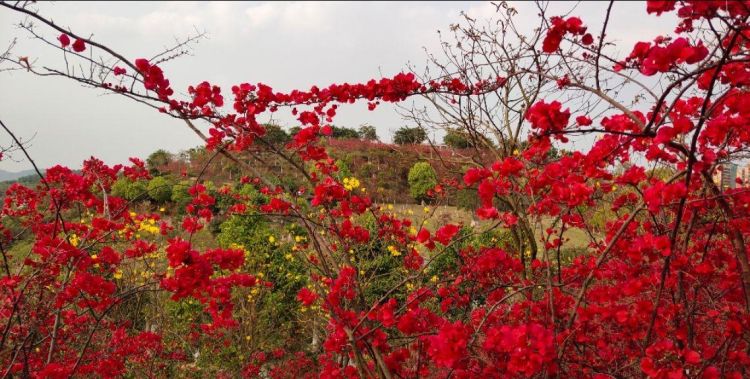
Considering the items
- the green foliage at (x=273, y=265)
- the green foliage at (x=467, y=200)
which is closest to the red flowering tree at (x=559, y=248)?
the green foliage at (x=273, y=265)

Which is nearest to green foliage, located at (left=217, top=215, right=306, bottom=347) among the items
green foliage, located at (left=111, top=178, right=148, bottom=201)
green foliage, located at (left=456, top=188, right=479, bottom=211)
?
green foliage, located at (left=456, top=188, right=479, bottom=211)

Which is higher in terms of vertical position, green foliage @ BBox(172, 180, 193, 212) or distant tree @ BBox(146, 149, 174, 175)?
distant tree @ BBox(146, 149, 174, 175)

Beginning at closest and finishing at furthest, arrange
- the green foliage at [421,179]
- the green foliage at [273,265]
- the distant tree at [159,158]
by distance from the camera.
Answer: the green foliage at [273,265], the green foliage at [421,179], the distant tree at [159,158]

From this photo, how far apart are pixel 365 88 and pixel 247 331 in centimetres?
390

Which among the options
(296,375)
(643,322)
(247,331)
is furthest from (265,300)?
(643,322)

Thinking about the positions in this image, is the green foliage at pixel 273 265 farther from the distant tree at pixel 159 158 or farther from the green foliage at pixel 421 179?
the distant tree at pixel 159 158

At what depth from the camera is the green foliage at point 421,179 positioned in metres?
15.3

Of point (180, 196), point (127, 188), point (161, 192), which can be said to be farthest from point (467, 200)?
Answer: point (127, 188)

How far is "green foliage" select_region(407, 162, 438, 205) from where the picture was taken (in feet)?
50.1

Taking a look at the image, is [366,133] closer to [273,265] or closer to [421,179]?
[421,179]

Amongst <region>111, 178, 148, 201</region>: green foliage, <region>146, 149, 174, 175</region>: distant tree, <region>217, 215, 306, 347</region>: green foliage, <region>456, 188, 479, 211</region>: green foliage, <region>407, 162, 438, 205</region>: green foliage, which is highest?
<region>146, 149, 174, 175</region>: distant tree

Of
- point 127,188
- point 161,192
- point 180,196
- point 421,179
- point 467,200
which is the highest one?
point 127,188

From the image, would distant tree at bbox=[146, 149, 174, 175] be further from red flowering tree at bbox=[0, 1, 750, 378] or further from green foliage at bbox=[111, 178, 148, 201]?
red flowering tree at bbox=[0, 1, 750, 378]

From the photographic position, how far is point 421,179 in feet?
50.9
